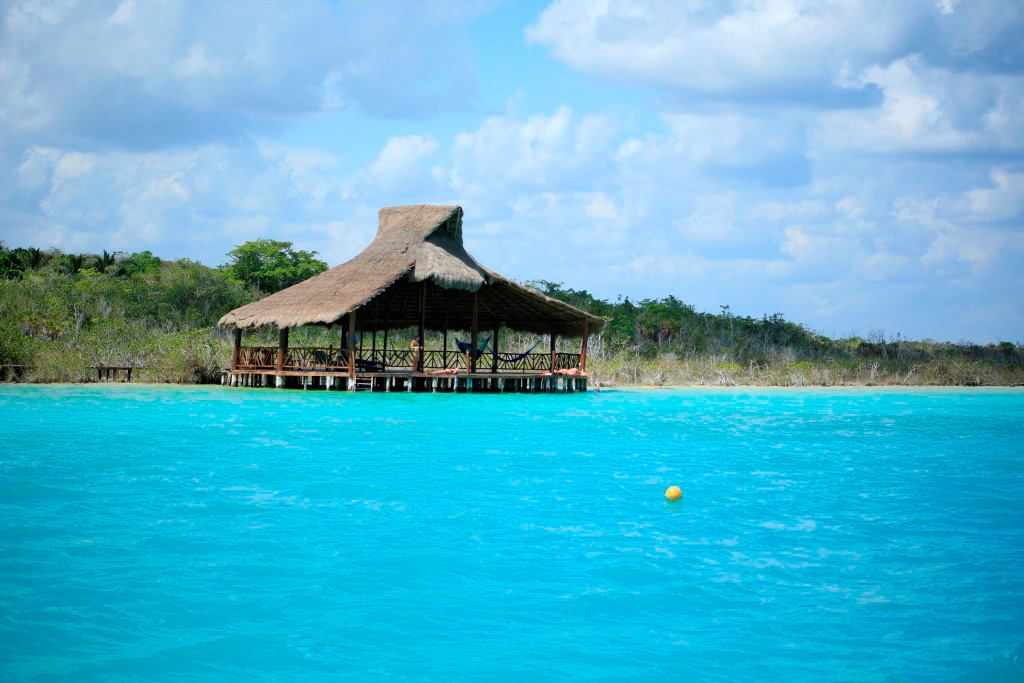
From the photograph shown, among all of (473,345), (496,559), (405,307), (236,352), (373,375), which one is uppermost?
Answer: (405,307)

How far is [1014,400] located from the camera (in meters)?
25.7

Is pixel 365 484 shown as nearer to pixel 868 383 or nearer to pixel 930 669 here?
pixel 930 669

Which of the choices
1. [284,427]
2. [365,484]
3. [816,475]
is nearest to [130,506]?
[365,484]

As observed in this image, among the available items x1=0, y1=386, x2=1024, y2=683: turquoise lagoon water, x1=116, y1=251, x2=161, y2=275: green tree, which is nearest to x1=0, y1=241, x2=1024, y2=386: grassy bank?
x1=116, y1=251, x2=161, y2=275: green tree

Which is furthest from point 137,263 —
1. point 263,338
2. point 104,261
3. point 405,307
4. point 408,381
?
point 408,381

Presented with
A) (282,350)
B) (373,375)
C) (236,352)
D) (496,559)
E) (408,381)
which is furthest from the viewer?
(236,352)

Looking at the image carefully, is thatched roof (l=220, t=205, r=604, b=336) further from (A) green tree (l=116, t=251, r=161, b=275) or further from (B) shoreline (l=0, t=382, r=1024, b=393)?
(A) green tree (l=116, t=251, r=161, b=275)

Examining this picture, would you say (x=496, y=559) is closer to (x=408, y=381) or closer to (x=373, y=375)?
(x=373, y=375)

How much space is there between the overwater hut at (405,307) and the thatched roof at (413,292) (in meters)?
0.03

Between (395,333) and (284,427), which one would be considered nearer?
(284,427)

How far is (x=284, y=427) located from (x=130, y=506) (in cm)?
598

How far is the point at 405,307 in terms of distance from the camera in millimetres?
25766

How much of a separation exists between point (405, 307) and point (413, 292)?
1720mm

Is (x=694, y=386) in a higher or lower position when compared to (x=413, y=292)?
lower
